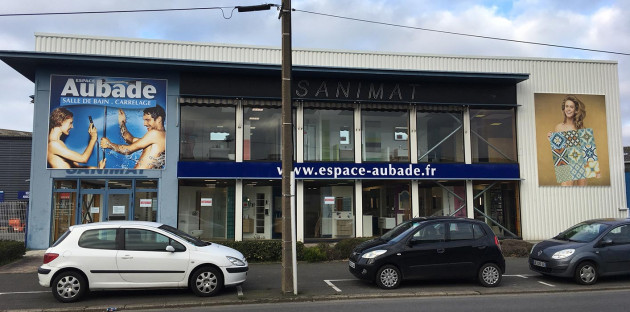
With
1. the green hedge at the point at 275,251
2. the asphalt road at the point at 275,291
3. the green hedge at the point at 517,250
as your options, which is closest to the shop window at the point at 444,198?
the green hedge at the point at 517,250

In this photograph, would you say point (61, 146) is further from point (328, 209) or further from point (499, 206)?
point (499, 206)

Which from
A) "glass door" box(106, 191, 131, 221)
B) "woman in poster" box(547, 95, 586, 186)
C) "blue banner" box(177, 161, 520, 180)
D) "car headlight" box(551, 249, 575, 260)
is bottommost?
"car headlight" box(551, 249, 575, 260)

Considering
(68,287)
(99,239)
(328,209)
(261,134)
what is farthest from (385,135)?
(68,287)

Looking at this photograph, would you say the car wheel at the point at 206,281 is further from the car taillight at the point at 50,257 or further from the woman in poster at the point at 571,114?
the woman in poster at the point at 571,114

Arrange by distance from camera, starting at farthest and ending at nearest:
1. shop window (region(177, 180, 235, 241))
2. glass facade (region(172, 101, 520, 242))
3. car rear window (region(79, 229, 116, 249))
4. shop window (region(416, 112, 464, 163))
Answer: shop window (region(416, 112, 464, 163)) → glass facade (region(172, 101, 520, 242)) → shop window (region(177, 180, 235, 241)) → car rear window (region(79, 229, 116, 249))

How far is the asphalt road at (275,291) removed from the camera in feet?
29.6

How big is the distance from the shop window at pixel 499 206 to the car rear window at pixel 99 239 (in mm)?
14474

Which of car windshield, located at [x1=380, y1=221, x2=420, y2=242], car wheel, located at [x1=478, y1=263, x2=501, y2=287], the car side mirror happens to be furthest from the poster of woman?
car windshield, located at [x1=380, y1=221, x2=420, y2=242]

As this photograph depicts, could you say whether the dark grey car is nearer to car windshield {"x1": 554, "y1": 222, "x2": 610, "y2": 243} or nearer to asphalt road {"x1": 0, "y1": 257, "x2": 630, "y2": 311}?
car windshield {"x1": 554, "y1": 222, "x2": 610, "y2": 243}

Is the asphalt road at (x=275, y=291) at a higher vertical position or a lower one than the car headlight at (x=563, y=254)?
lower

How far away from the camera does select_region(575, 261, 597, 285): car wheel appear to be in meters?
10.7

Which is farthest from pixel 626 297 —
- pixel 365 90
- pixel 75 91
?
pixel 75 91

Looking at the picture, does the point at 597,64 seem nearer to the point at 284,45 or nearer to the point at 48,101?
the point at 284,45

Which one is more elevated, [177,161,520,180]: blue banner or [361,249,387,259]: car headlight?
[177,161,520,180]: blue banner
